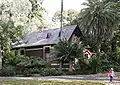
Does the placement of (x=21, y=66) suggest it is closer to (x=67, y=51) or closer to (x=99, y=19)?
(x=67, y=51)

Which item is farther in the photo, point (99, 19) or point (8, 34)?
point (99, 19)

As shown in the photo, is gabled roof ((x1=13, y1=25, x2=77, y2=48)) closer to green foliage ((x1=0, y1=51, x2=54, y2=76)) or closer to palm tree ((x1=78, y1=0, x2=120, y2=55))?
palm tree ((x1=78, y1=0, x2=120, y2=55))

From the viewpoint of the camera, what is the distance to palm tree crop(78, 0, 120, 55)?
128ft

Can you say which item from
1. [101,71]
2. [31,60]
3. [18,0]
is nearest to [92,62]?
[101,71]

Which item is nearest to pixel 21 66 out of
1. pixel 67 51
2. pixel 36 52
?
pixel 67 51

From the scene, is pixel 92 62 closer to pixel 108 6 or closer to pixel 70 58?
pixel 70 58

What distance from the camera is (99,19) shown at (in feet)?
128

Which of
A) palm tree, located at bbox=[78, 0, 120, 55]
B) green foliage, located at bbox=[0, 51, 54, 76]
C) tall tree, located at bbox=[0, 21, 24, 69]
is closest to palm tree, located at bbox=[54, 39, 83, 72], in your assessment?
green foliage, located at bbox=[0, 51, 54, 76]

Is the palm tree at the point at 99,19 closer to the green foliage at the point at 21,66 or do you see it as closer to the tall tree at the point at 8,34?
the green foliage at the point at 21,66

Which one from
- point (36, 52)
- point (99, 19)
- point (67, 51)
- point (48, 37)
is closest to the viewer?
point (67, 51)

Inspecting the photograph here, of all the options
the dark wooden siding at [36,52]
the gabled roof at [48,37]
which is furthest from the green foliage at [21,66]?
the dark wooden siding at [36,52]

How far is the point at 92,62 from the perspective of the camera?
3412 cm

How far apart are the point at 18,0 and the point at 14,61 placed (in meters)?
11.4

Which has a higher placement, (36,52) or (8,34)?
(8,34)
